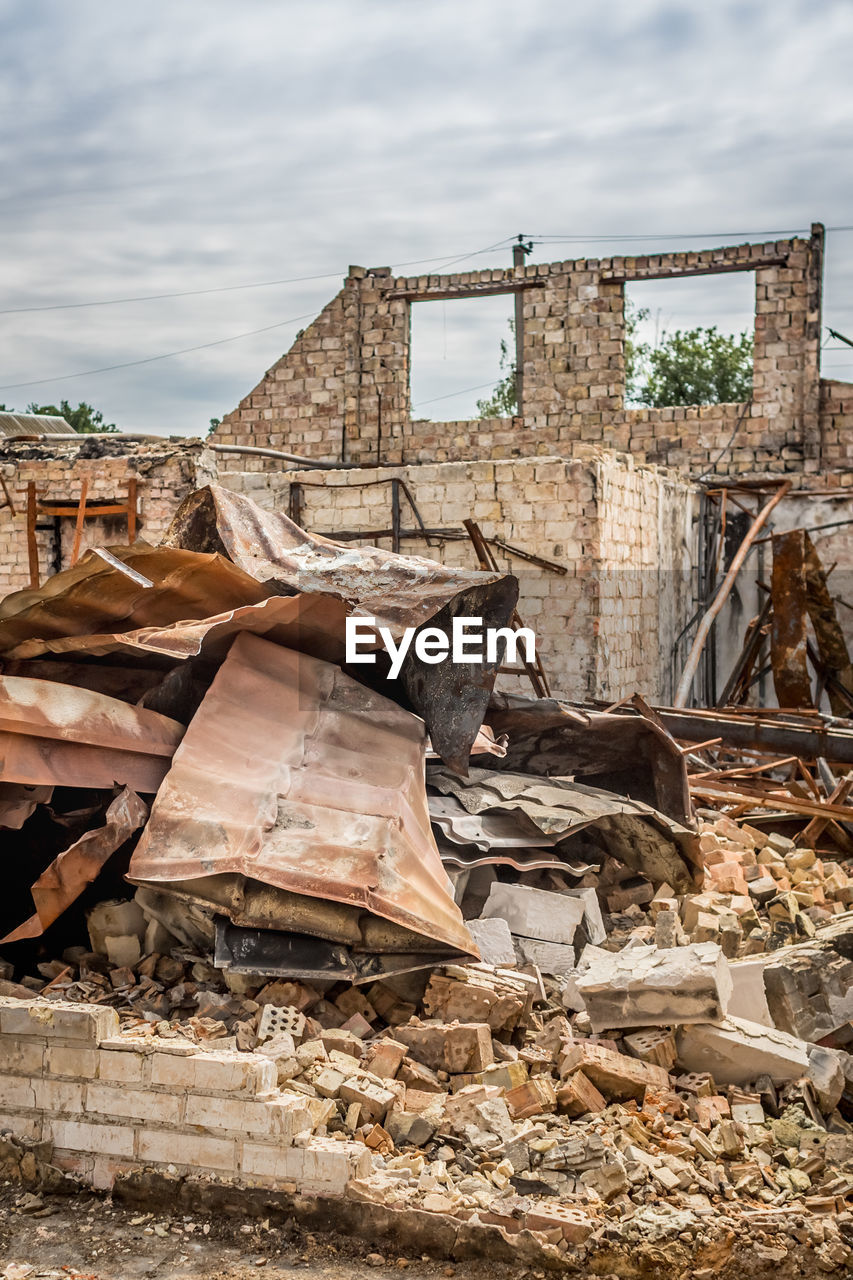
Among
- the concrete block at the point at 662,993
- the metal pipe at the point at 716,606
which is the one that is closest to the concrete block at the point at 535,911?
the concrete block at the point at 662,993

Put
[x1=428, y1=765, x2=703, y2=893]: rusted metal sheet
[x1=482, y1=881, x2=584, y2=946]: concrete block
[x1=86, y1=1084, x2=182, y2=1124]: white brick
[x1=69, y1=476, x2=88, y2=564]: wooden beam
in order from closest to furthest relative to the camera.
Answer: [x1=86, y1=1084, x2=182, y2=1124]: white brick → [x1=482, y1=881, x2=584, y2=946]: concrete block → [x1=428, y1=765, x2=703, y2=893]: rusted metal sheet → [x1=69, y1=476, x2=88, y2=564]: wooden beam

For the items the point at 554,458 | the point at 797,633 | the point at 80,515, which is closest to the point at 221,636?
the point at 80,515

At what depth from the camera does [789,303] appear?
1622cm

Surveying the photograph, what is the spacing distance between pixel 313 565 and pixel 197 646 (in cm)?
146

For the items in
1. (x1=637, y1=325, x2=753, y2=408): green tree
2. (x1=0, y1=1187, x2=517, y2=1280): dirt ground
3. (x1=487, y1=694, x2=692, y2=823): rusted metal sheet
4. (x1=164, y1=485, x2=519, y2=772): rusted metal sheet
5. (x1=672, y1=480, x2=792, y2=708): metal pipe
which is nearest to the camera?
(x1=0, y1=1187, x2=517, y2=1280): dirt ground

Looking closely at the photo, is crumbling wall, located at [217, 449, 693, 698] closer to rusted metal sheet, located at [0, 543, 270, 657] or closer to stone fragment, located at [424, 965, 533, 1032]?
rusted metal sheet, located at [0, 543, 270, 657]

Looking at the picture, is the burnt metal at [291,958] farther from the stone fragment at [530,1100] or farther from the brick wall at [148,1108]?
the stone fragment at [530,1100]

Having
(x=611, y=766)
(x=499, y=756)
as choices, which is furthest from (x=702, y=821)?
(x=499, y=756)

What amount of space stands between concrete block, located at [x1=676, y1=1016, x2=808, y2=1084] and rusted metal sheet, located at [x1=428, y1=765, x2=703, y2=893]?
1.30 m

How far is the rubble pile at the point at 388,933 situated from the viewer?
358cm

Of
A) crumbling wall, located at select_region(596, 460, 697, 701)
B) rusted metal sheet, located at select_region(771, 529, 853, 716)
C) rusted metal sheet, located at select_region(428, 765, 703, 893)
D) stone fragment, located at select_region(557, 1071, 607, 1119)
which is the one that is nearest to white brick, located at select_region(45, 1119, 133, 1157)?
stone fragment, located at select_region(557, 1071, 607, 1119)

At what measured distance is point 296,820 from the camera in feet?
13.6

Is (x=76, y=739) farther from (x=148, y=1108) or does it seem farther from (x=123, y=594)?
(x=148, y=1108)

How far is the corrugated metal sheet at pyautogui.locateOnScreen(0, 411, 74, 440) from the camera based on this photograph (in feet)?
51.0
